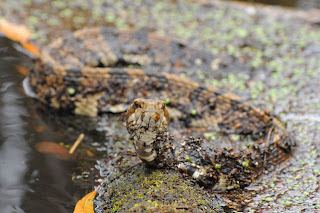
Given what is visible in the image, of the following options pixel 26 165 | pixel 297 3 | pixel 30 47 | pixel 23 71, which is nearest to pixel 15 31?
pixel 30 47

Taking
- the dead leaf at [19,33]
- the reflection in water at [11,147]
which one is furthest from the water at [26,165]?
the dead leaf at [19,33]

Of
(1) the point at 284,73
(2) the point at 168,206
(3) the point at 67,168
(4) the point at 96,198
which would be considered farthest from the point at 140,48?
(2) the point at 168,206

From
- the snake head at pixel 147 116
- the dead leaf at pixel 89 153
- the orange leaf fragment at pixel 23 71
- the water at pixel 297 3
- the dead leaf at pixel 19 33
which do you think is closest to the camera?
the snake head at pixel 147 116

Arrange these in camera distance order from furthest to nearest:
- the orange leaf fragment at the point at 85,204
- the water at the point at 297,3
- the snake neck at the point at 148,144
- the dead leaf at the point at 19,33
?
1. the water at the point at 297,3
2. the dead leaf at the point at 19,33
3. the orange leaf fragment at the point at 85,204
4. the snake neck at the point at 148,144

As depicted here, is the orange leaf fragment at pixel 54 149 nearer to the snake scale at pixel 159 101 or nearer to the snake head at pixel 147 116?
the snake scale at pixel 159 101

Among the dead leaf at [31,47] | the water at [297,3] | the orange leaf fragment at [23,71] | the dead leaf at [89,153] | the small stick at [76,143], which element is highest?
the water at [297,3]

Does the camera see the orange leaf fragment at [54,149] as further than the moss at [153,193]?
Yes

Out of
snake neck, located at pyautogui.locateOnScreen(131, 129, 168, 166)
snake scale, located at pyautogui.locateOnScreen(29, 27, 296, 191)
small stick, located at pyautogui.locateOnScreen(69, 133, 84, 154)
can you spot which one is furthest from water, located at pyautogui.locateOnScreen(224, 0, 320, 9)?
snake neck, located at pyautogui.locateOnScreen(131, 129, 168, 166)

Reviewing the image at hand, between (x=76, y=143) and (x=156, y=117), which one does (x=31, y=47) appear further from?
(x=156, y=117)
